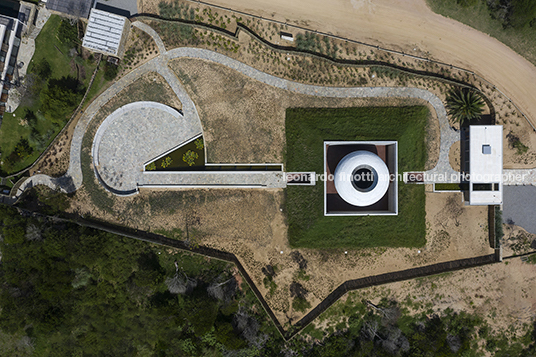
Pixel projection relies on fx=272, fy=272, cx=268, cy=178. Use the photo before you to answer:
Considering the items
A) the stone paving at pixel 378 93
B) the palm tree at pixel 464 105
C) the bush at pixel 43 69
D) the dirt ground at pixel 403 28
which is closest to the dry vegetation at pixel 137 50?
the stone paving at pixel 378 93

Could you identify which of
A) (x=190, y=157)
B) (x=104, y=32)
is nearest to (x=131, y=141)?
(x=190, y=157)

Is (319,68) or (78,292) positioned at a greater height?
(319,68)

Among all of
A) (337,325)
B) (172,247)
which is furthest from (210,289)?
(337,325)

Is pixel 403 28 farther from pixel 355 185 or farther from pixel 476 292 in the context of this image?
pixel 476 292

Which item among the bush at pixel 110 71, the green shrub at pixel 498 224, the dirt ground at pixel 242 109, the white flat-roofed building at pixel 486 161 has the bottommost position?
the green shrub at pixel 498 224

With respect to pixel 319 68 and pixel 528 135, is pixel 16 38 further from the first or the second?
pixel 528 135

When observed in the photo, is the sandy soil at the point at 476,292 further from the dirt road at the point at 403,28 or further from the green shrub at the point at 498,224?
the dirt road at the point at 403,28
